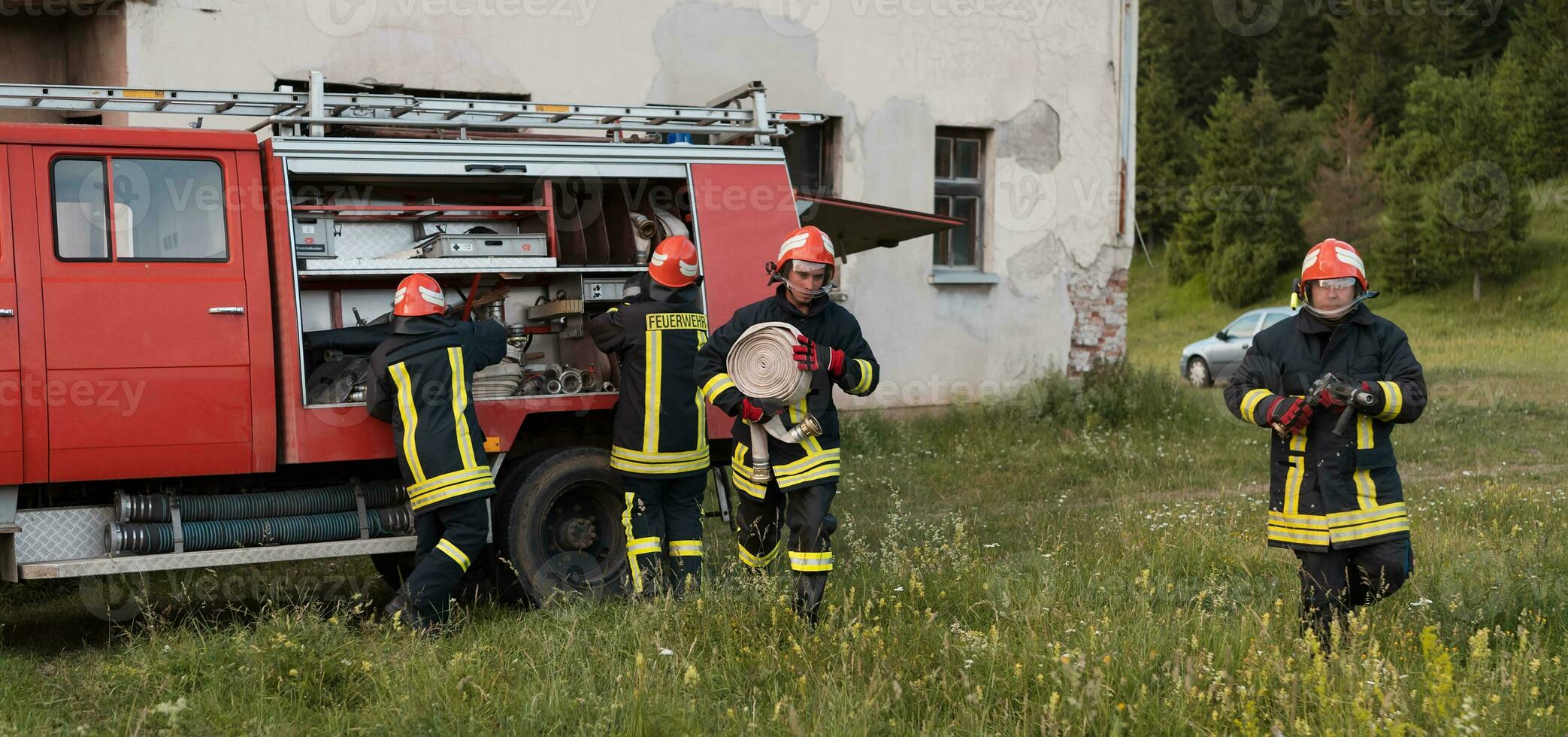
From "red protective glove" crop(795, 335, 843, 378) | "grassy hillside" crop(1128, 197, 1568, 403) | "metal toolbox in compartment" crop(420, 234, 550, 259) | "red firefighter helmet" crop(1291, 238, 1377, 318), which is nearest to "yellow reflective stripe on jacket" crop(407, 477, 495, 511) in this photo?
"metal toolbox in compartment" crop(420, 234, 550, 259)

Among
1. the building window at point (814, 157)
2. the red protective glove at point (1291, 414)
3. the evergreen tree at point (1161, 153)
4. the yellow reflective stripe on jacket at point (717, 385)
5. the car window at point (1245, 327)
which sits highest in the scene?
the evergreen tree at point (1161, 153)

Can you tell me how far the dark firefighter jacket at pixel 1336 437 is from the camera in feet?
16.1

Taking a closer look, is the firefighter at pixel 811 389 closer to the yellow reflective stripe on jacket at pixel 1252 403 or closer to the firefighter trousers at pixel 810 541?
the firefighter trousers at pixel 810 541

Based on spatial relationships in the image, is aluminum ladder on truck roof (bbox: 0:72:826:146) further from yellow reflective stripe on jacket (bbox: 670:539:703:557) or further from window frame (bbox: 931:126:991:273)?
window frame (bbox: 931:126:991:273)

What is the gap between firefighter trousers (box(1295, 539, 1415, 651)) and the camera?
16.2 ft

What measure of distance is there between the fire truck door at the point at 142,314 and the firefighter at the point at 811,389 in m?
2.09

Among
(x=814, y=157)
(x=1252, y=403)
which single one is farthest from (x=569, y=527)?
(x=814, y=157)

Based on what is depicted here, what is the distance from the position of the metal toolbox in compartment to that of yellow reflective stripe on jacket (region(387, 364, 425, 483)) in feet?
2.54

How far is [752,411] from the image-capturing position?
561 centimetres

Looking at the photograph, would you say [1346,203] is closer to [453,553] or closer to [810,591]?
[810,591]

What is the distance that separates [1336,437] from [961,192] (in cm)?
908

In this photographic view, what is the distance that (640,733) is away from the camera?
4.09 meters

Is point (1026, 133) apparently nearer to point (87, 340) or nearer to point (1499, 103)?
point (87, 340)

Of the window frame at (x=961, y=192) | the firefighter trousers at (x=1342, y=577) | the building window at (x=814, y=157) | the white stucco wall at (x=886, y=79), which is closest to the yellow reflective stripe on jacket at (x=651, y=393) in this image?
the firefighter trousers at (x=1342, y=577)
